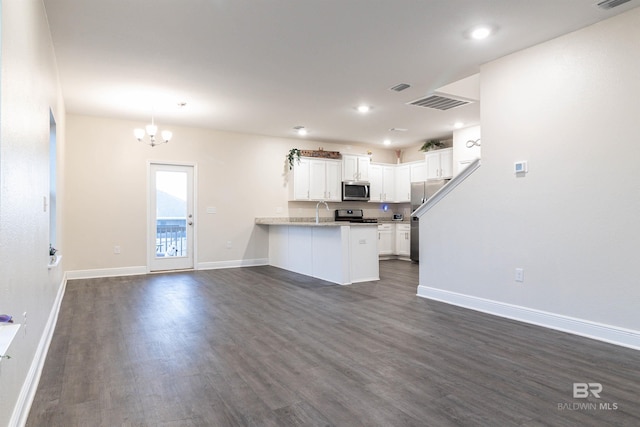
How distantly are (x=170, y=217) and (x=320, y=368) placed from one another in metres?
5.20

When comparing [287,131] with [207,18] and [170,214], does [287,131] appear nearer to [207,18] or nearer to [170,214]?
Answer: [170,214]

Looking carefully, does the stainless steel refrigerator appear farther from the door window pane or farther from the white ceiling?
the door window pane

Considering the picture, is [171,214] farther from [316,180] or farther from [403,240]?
[403,240]

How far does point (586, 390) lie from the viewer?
2.17 metres

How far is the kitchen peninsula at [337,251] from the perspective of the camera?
5.50m

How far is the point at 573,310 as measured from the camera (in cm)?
323

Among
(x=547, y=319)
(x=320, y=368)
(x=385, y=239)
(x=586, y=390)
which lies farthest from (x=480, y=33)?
(x=385, y=239)

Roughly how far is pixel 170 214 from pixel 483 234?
17.7ft

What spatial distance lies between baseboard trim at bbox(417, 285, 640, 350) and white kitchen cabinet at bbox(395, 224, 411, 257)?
160 inches

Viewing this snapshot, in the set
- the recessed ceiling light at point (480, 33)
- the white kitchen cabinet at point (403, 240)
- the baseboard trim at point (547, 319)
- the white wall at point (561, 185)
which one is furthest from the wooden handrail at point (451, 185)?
the white kitchen cabinet at point (403, 240)

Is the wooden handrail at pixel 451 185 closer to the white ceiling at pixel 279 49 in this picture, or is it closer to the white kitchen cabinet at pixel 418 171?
the white ceiling at pixel 279 49

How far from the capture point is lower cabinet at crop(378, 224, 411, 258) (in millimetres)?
8617

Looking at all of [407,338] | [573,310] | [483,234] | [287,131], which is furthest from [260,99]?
[573,310]

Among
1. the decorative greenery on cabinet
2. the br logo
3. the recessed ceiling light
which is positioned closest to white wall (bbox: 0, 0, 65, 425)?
the br logo
